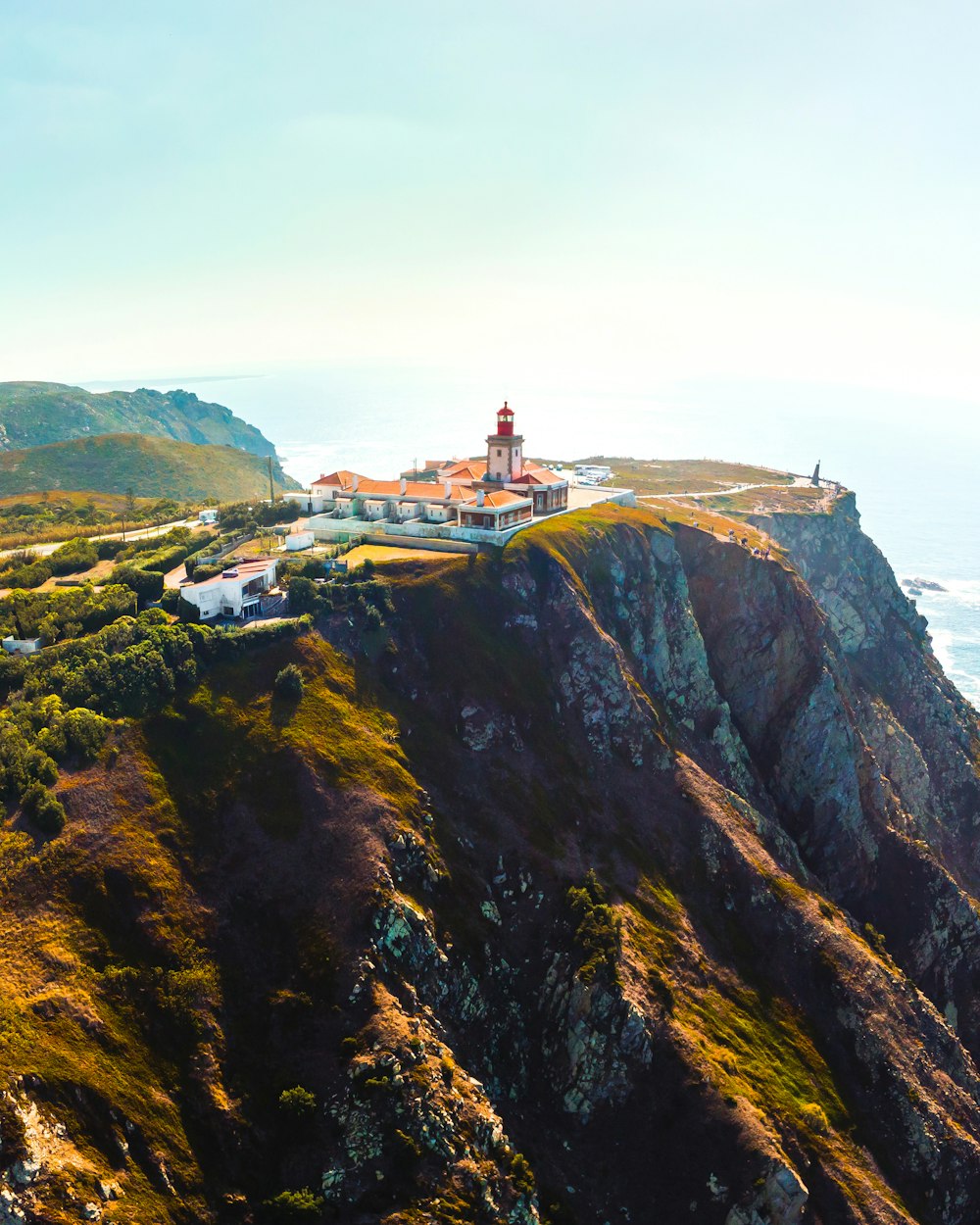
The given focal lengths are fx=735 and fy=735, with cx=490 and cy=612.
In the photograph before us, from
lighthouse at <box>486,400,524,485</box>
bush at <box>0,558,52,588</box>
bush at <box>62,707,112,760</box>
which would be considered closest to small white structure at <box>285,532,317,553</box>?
bush at <box>0,558,52,588</box>

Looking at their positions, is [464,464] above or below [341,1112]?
above

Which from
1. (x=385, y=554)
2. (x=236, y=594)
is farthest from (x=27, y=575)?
(x=385, y=554)

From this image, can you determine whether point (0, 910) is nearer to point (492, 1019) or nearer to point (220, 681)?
point (220, 681)

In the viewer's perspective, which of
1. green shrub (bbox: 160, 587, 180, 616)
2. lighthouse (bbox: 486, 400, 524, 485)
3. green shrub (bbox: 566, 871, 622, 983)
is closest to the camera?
green shrub (bbox: 566, 871, 622, 983)

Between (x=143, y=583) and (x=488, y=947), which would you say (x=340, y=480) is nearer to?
(x=143, y=583)

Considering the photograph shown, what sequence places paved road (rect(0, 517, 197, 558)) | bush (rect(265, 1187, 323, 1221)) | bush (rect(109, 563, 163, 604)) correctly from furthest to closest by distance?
paved road (rect(0, 517, 197, 558)) → bush (rect(109, 563, 163, 604)) → bush (rect(265, 1187, 323, 1221))

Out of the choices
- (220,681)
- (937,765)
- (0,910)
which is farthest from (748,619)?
(0,910)

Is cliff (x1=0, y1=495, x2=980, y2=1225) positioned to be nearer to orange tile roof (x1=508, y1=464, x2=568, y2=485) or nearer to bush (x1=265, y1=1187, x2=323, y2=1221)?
A: bush (x1=265, y1=1187, x2=323, y2=1221)
